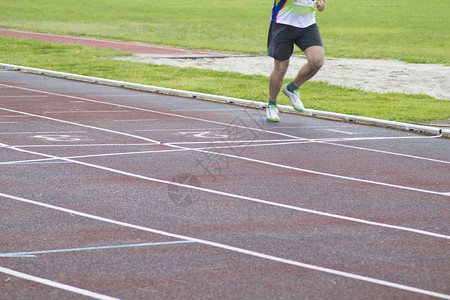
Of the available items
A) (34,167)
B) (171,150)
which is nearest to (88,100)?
(171,150)

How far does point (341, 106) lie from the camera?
12984 mm

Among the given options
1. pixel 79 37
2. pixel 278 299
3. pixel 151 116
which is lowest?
pixel 79 37

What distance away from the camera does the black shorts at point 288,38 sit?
10547 millimetres

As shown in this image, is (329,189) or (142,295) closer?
(142,295)

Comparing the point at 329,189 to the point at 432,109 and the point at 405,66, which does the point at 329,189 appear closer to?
the point at 432,109

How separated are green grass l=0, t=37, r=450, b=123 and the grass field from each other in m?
0.02

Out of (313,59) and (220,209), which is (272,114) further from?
(220,209)

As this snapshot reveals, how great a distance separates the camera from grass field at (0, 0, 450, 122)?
46.4 feet

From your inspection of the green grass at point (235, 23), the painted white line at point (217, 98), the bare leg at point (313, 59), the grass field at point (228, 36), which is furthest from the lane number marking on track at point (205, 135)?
the green grass at point (235, 23)

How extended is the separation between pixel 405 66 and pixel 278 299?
51.6 feet

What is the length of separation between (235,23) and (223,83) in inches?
914

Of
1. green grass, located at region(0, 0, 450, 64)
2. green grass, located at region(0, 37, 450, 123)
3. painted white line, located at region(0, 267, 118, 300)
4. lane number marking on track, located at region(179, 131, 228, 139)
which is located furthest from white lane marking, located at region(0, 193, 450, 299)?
green grass, located at region(0, 0, 450, 64)

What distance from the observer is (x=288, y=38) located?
34.8 feet

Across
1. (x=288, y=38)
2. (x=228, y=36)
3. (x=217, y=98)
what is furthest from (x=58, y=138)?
(x=228, y=36)
